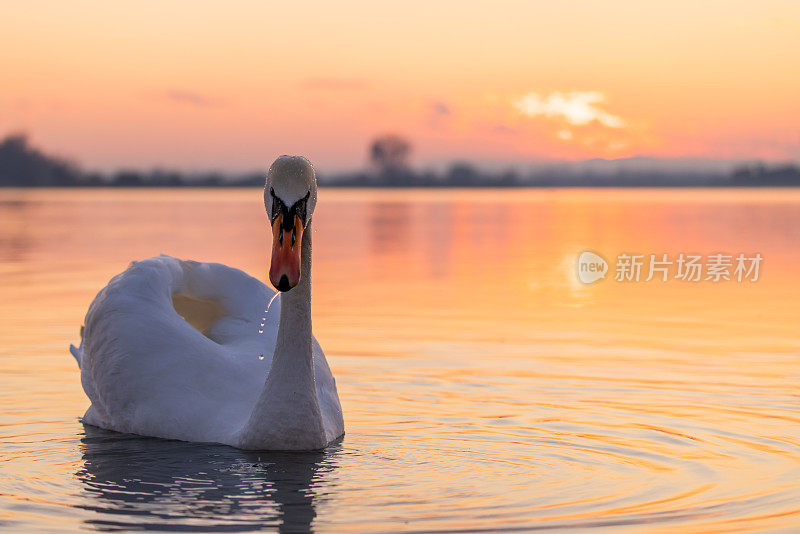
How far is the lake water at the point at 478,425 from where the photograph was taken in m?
7.64

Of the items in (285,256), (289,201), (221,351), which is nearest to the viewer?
(285,256)

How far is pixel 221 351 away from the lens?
34.2 feet

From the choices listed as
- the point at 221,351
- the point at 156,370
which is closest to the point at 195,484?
the point at 156,370

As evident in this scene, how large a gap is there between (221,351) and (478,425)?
2091 mm

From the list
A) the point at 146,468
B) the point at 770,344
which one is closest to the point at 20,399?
the point at 146,468

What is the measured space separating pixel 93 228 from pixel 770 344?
3257 cm

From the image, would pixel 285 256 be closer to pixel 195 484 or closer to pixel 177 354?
pixel 195 484

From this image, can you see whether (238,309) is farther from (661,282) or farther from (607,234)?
(607,234)

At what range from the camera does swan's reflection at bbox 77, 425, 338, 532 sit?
7418mm

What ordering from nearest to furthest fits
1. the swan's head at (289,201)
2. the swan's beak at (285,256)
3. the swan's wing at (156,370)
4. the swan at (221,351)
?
the swan's beak at (285,256) < the swan's head at (289,201) < the swan at (221,351) < the swan's wing at (156,370)

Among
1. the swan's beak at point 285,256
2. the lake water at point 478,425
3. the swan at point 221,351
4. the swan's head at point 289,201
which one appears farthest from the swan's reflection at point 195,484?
the swan's head at point 289,201

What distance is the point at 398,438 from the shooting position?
9.80 meters

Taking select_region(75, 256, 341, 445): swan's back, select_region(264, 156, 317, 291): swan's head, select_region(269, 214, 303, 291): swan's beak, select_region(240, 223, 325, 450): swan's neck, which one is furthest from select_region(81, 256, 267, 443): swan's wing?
select_region(269, 214, 303, 291): swan's beak

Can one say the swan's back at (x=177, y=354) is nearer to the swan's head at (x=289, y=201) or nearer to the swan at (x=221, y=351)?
the swan at (x=221, y=351)
